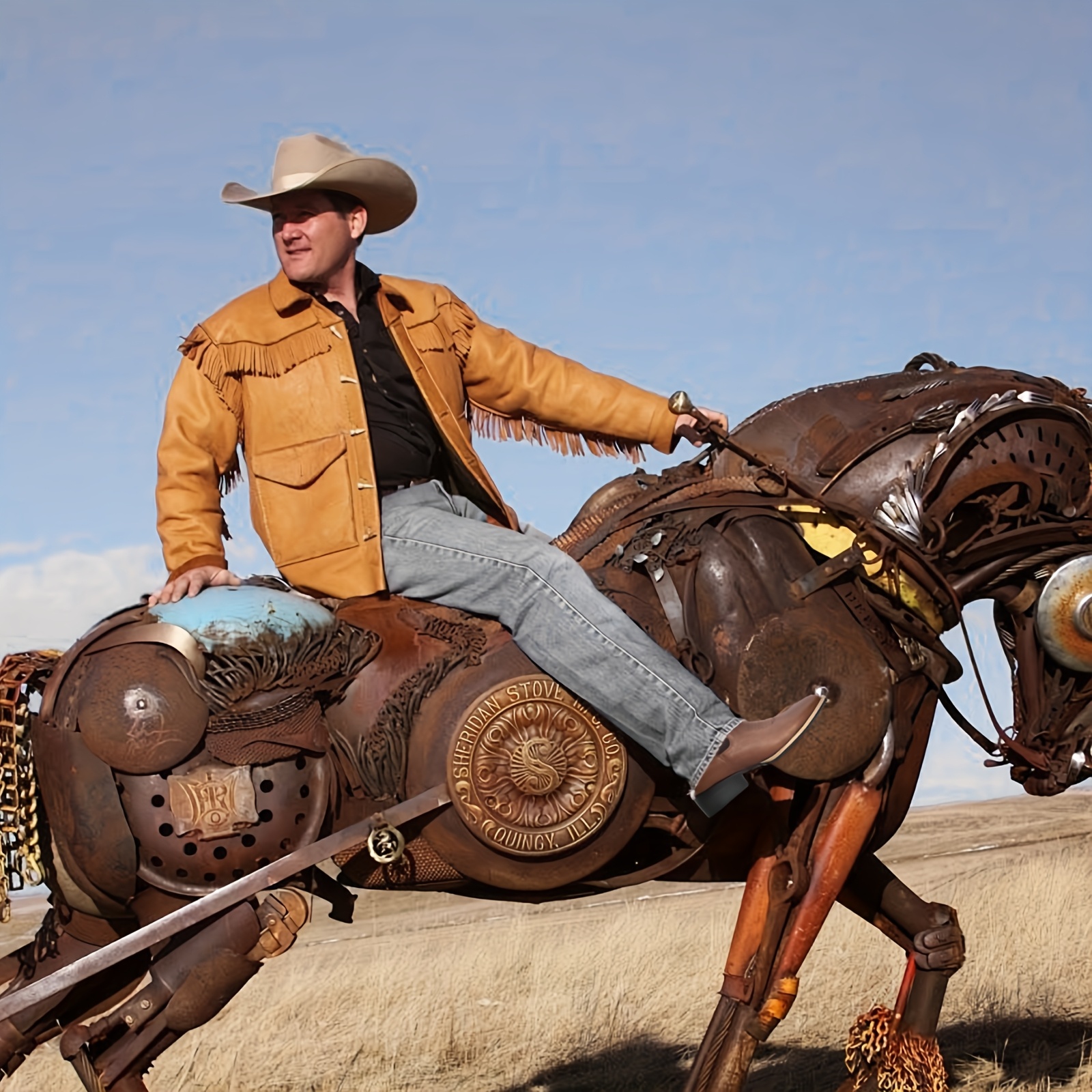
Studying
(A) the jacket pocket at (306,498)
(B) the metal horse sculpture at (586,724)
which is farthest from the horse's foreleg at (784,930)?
(A) the jacket pocket at (306,498)

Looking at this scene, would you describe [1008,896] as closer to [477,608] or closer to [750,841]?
[750,841]

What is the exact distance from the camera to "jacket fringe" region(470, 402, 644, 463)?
188 inches

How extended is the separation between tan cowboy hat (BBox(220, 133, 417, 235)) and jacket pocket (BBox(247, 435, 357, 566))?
2.56ft

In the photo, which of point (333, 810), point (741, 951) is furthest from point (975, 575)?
point (333, 810)

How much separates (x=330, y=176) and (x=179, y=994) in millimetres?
2418

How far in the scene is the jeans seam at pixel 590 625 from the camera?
3.92 metres

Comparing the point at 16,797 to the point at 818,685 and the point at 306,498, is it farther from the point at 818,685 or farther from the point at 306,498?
the point at 818,685

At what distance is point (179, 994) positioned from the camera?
392 cm

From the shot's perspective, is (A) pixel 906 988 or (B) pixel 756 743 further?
(A) pixel 906 988

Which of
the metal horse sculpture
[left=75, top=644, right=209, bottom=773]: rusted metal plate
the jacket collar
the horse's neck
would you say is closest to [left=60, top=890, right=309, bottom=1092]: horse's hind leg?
the metal horse sculpture

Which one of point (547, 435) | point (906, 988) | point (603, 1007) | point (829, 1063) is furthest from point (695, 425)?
point (603, 1007)

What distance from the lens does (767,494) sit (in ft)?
14.5

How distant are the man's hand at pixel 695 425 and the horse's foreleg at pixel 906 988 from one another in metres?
1.62

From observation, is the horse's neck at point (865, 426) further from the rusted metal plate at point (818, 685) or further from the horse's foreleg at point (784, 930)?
the horse's foreleg at point (784, 930)
